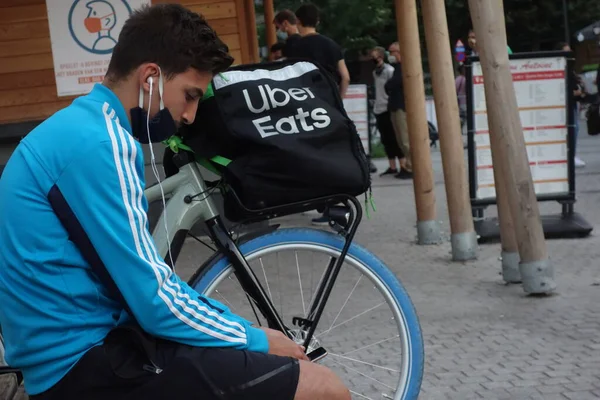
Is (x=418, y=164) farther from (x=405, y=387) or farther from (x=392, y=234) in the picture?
(x=405, y=387)

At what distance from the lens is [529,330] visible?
5.70 metres

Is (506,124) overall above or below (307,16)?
below

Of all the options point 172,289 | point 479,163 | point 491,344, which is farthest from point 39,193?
point 479,163

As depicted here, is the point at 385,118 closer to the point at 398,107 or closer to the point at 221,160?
the point at 398,107

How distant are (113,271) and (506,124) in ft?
14.3

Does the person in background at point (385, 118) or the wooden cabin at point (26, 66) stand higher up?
the wooden cabin at point (26, 66)

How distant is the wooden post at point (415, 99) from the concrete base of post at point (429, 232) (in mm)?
154

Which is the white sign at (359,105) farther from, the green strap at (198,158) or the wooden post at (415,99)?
the green strap at (198,158)

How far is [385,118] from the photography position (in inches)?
641

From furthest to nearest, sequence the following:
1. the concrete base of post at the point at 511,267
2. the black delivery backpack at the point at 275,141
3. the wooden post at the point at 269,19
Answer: the wooden post at the point at 269,19 < the concrete base of post at the point at 511,267 < the black delivery backpack at the point at 275,141

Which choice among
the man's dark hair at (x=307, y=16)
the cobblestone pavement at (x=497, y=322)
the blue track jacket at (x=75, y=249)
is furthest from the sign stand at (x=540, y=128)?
the blue track jacket at (x=75, y=249)

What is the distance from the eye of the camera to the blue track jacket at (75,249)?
2.33 m

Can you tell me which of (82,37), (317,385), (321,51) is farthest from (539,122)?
(317,385)

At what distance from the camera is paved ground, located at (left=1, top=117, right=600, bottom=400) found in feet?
15.5
